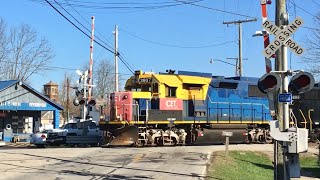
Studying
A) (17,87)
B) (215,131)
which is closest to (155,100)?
(215,131)

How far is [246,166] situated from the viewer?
58.1ft

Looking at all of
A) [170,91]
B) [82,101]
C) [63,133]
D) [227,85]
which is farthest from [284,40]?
[63,133]

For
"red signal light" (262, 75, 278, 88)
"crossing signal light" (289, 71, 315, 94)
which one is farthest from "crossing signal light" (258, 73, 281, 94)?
"crossing signal light" (289, 71, 315, 94)

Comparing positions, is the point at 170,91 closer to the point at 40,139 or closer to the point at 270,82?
the point at 40,139

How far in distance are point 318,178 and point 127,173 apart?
9.25 m

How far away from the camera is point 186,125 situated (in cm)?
2500

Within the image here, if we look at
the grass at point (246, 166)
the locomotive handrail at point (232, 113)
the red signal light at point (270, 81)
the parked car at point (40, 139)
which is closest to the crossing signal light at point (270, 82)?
the red signal light at point (270, 81)

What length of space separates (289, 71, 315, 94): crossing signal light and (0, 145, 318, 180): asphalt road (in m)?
4.92

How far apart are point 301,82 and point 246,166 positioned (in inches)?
353

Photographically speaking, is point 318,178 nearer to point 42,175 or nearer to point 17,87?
point 42,175

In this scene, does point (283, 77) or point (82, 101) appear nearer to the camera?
point (283, 77)

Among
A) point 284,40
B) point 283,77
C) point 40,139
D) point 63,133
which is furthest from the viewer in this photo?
point 63,133

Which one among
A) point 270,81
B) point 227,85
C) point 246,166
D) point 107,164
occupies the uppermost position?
point 227,85

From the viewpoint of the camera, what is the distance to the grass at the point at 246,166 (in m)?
14.5
